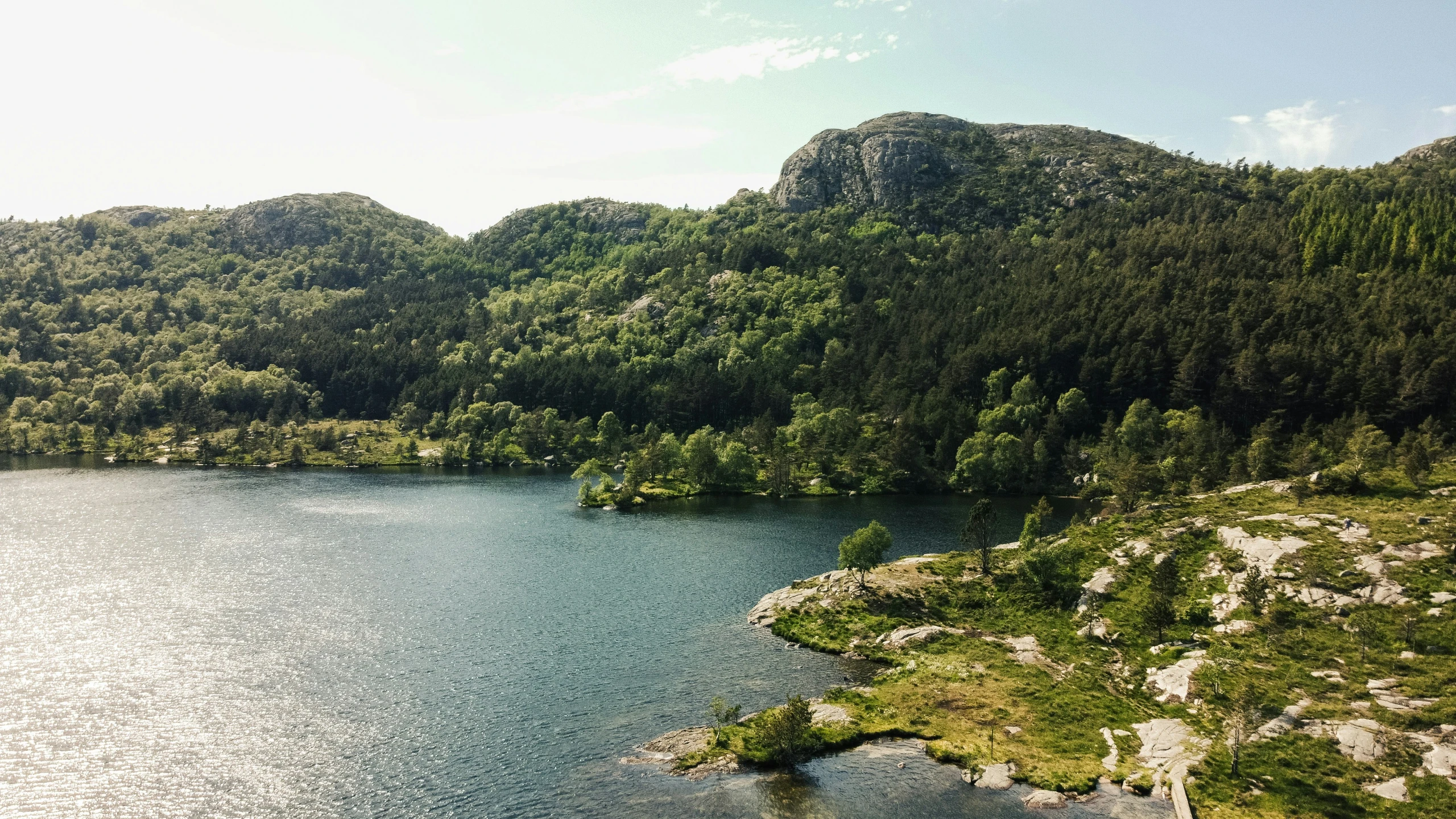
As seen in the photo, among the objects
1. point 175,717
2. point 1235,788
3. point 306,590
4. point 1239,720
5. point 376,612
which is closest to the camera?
point 1235,788

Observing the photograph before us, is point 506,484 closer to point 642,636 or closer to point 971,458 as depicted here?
point 971,458

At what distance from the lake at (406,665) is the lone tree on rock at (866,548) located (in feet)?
41.2

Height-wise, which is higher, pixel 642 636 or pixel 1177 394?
pixel 1177 394

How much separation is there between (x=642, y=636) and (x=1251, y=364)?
149837 mm

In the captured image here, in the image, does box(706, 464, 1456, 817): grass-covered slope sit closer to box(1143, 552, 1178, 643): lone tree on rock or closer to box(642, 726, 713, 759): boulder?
box(1143, 552, 1178, 643): lone tree on rock

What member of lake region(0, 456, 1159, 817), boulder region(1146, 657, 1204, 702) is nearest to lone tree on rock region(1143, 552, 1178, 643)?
boulder region(1146, 657, 1204, 702)

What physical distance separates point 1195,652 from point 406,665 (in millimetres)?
67215

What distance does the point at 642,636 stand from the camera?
84750 millimetres

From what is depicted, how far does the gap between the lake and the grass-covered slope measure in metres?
6.18

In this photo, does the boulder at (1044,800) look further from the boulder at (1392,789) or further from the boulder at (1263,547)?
the boulder at (1263,547)

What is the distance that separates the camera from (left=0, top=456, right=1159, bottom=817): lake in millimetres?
54438

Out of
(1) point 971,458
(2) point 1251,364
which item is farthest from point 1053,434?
(2) point 1251,364

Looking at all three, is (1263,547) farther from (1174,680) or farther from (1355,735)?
(1355,735)

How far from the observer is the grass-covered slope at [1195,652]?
171 ft
